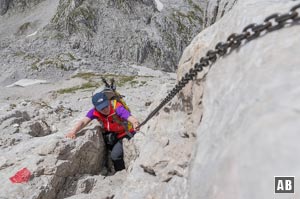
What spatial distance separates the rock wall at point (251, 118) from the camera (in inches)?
118

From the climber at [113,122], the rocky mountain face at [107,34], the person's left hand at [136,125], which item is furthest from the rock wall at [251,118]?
the rocky mountain face at [107,34]

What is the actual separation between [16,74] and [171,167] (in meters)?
68.1

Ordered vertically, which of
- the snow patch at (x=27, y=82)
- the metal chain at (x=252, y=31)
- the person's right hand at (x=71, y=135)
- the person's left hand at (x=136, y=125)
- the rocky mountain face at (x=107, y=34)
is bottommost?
the person's right hand at (x=71, y=135)

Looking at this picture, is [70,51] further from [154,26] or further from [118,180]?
[118,180]

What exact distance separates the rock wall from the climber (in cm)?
458

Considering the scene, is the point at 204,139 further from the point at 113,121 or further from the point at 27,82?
the point at 27,82

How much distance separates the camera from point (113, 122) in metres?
9.63

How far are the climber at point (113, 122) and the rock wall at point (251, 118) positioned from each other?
4577mm

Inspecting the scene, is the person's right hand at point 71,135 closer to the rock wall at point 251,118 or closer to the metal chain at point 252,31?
the metal chain at point 252,31

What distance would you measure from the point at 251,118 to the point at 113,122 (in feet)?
21.4

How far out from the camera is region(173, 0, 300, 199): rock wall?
2.99m

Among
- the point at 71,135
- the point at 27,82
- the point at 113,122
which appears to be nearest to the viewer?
the point at 71,135

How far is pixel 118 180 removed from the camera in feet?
27.8

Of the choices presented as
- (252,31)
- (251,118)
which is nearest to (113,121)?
(252,31)
